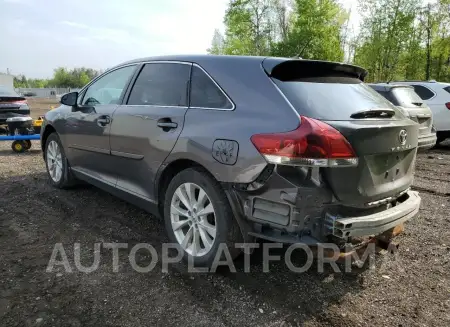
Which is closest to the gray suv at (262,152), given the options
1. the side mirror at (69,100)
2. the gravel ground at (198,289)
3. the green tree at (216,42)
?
the gravel ground at (198,289)

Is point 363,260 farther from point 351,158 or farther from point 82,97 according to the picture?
point 82,97

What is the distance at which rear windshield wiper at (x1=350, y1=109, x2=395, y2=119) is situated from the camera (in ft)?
8.68

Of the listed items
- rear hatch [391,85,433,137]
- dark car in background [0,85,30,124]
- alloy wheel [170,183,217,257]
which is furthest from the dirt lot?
dark car in background [0,85,30,124]

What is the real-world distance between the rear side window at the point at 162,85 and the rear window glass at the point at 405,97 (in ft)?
A: 18.2

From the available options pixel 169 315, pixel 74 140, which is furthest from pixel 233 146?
pixel 74 140

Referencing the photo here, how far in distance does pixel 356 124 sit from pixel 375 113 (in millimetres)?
344

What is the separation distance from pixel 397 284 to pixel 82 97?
403 cm

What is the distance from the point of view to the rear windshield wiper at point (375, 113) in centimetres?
264

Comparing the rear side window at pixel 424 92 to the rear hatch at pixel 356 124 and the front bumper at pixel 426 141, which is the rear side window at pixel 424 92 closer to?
the front bumper at pixel 426 141

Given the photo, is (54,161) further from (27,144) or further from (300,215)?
(300,215)

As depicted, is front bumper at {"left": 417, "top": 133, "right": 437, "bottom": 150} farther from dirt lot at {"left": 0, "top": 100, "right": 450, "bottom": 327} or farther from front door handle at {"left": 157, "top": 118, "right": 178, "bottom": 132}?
front door handle at {"left": 157, "top": 118, "right": 178, "bottom": 132}

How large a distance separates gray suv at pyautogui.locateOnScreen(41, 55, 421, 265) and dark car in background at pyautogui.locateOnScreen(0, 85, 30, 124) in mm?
8567

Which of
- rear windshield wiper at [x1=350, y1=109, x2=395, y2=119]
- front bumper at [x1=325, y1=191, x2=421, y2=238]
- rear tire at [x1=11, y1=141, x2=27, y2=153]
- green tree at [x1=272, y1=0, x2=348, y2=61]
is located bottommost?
rear tire at [x1=11, y1=141, x2=27, y2=153]

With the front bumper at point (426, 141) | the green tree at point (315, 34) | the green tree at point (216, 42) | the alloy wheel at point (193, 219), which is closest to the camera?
the alloy wheel at point (193, 219)
